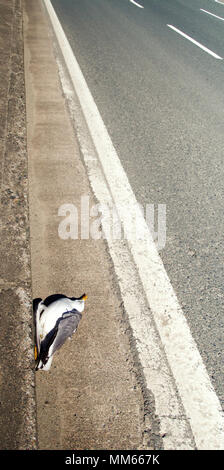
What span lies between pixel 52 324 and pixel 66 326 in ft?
0.32

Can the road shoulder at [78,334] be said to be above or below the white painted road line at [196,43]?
below

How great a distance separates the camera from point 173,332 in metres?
2.09

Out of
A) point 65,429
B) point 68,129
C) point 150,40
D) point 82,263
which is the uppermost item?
point 150,40

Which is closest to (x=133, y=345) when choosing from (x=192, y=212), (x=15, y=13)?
(x=192, y=212)

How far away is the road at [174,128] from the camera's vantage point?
2.40 metres

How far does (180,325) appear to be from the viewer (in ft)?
6.97

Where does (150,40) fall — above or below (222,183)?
above

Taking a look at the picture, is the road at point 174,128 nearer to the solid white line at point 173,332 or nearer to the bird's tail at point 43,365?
the solid white line at point 173,332

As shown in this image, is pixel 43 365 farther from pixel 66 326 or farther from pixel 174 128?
pixel 174 128

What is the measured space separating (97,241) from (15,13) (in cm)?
745

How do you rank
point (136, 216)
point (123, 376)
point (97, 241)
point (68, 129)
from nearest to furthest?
point (123, 376) < point (97, 241) < point (136, 216) < point (68, 129)

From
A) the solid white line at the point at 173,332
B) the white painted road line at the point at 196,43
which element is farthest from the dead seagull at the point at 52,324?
the white painted road line at the point at 196,43

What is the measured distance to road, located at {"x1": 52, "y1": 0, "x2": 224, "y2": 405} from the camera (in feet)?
7.88

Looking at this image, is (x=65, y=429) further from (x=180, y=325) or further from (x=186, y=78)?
(x=186, y=78)
